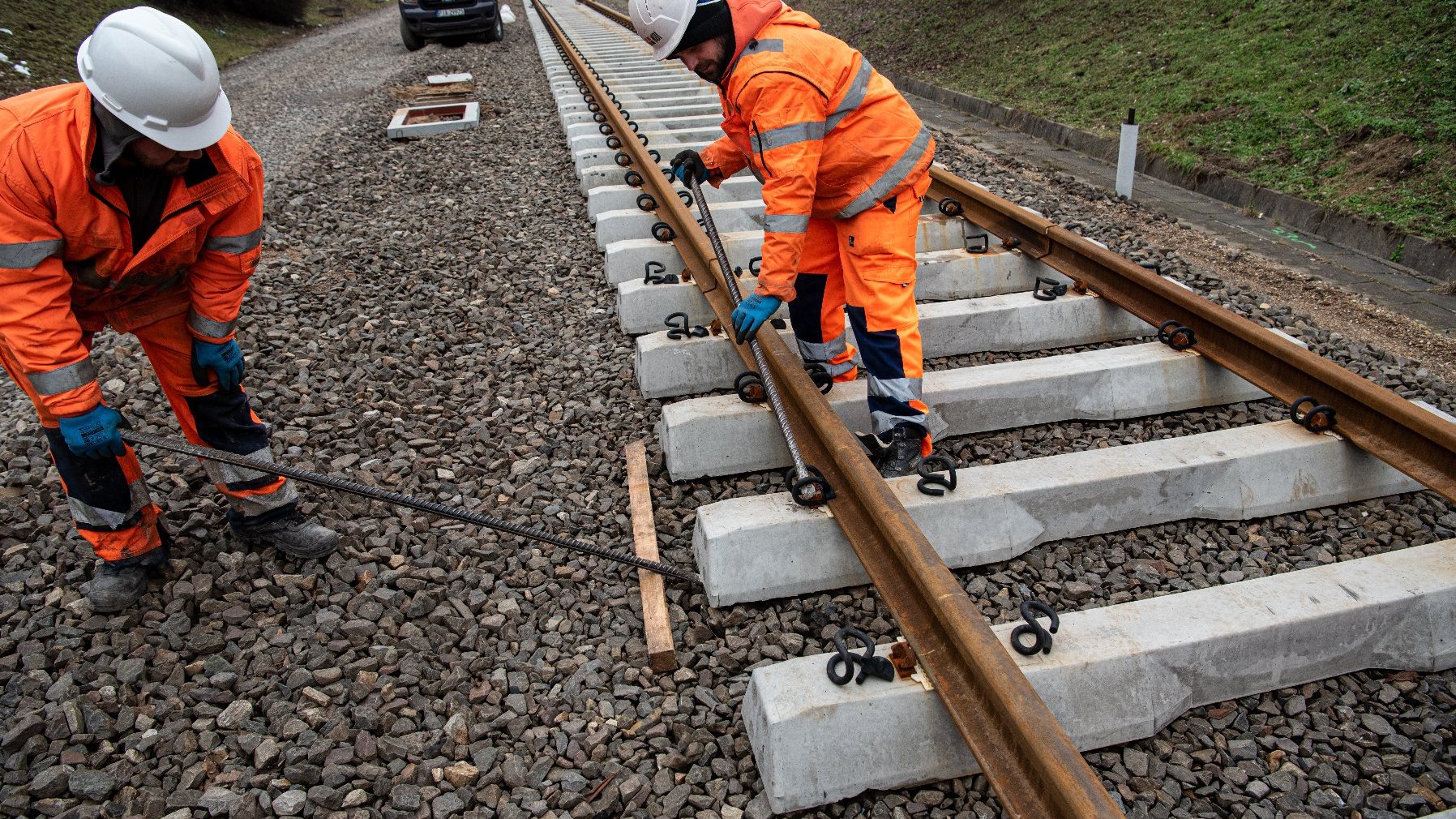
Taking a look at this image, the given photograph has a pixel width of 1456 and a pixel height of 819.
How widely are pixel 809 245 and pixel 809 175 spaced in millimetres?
700

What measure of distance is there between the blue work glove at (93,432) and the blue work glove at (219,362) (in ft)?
1.27

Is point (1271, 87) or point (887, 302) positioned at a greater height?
point (1271, 87)

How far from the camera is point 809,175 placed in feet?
10.1

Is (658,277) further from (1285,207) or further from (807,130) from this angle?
(1285,207)

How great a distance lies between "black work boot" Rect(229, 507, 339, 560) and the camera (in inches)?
126

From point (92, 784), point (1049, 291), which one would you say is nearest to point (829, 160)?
point (1049, 291)

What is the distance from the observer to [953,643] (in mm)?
2283

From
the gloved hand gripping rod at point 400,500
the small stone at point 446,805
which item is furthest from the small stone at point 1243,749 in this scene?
the small stone at point 446,805

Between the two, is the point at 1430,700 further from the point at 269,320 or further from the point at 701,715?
the point at 269,320

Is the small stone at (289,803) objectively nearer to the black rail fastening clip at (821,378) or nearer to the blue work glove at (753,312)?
the blue work glove at (753,312)

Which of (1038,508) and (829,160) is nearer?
(1038,508)

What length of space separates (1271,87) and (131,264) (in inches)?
327

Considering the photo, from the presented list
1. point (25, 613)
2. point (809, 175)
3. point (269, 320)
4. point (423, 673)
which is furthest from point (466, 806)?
point (269, 320)

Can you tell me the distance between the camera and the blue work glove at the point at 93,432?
271cm
